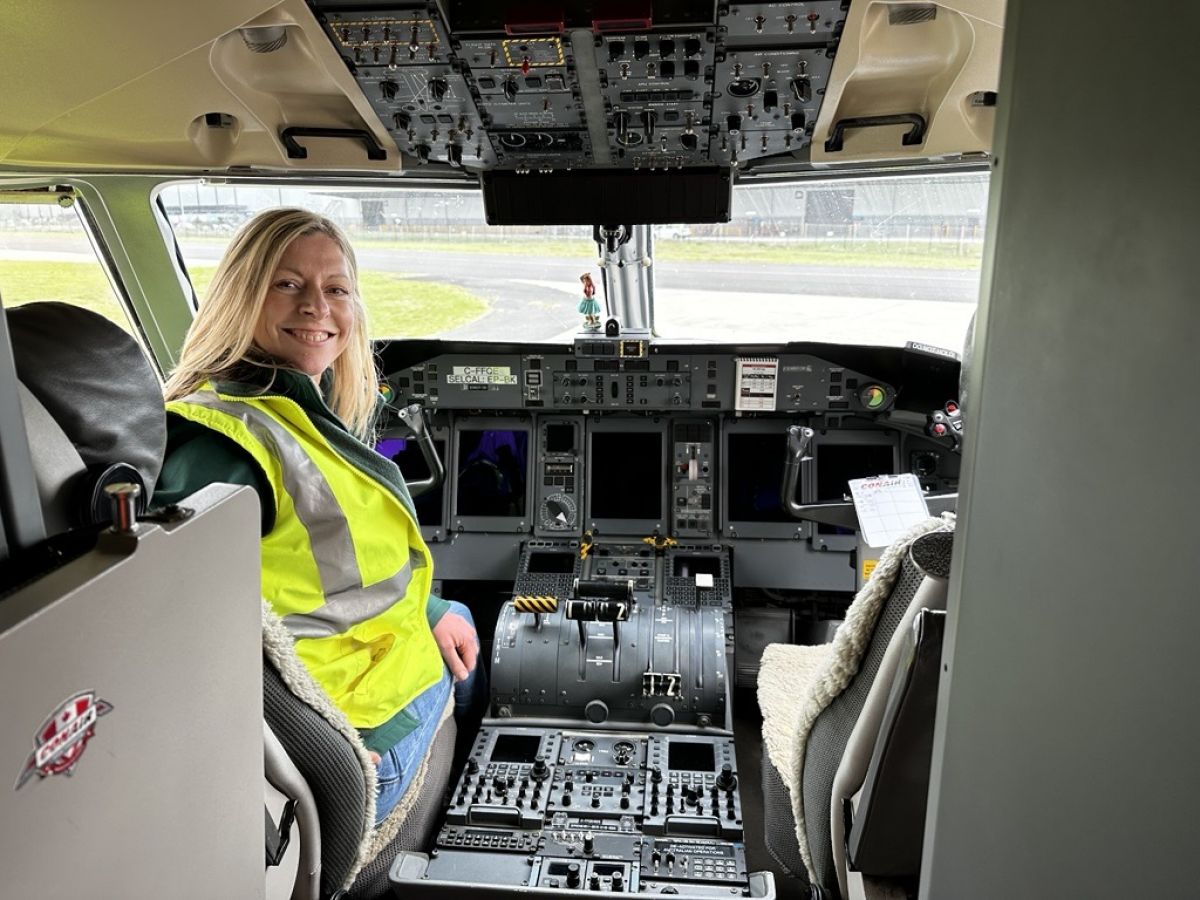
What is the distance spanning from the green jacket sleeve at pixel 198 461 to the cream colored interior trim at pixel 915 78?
1.59m

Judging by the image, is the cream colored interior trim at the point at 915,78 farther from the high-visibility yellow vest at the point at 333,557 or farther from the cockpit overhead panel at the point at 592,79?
the high-visibility yellow vest at the point at 333,557

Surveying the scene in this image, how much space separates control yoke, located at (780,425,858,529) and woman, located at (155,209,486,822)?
179 cm

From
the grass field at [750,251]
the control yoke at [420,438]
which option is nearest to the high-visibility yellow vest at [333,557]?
the control yoke at [420,438]

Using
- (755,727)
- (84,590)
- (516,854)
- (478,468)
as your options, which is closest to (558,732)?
(516,854)

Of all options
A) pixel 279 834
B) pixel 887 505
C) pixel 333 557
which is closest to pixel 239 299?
pixel 333 557

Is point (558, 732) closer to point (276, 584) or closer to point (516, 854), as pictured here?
point (516, 854)

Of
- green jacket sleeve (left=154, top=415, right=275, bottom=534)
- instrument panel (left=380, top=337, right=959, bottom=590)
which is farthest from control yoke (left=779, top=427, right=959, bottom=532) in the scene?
green jacket sleeve (left=154, top=415, right=275, bottom=534)

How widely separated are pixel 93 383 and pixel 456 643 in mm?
1664

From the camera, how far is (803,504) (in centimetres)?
360

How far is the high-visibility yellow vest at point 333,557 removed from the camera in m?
1.64

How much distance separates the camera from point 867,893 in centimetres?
149

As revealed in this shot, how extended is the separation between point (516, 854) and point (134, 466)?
1.92 metres

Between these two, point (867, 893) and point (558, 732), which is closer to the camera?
point (867, 893)

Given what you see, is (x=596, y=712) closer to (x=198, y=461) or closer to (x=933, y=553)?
(x=198, y=461)
